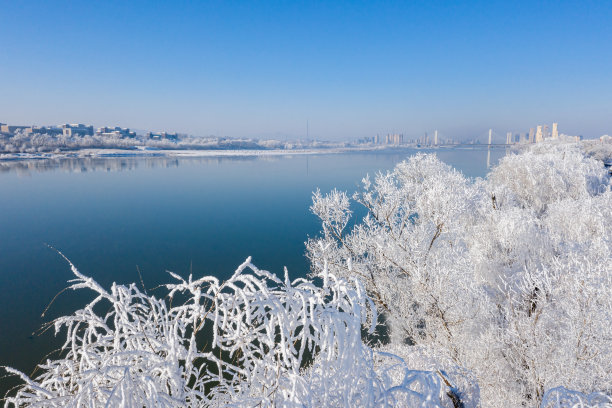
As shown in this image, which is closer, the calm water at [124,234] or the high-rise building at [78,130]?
the calm water at [124,234]

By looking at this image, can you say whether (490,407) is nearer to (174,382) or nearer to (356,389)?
(356,389)

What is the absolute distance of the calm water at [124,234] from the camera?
1279 cm

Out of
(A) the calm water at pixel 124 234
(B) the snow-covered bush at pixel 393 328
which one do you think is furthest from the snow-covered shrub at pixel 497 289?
(A) the calm water at pixel 124 234

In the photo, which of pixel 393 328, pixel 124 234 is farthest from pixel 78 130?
pixel 393 328

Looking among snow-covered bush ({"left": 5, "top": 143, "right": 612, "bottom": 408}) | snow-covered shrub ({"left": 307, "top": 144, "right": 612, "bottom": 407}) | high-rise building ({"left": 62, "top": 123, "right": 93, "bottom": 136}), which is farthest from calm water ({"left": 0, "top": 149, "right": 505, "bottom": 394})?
high-rise building ({"left": 62, "top": 123, "right": 93, "bottom": 136})

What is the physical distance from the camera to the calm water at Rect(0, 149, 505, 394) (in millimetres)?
12789

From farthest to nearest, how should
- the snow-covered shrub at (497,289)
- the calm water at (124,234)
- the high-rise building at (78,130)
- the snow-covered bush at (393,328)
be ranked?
the high-rise building at (78,130), the calm water at (124,234), the snow-covered shrub at (497,289), the snow-covered bush at (393,328)

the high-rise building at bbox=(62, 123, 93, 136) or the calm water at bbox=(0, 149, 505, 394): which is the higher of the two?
the high-rise building at bbox=(62, 123, 93, 136)

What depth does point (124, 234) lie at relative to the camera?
65.5 feet

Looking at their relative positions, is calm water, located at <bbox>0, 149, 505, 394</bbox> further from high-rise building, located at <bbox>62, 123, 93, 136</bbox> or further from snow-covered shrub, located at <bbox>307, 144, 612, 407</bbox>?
high-rise building, located at <bbox>62, 123, 93, 136</bbox>

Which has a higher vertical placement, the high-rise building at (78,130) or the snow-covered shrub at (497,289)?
the high-rise building at (78,130)

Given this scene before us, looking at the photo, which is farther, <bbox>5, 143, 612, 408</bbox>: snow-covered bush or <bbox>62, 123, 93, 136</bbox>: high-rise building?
<bbox>62, 123, 93, 136</bbox>: high-rise building

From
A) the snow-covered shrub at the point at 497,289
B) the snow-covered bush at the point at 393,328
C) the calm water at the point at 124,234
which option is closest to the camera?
the snow-covered bush at the point at 393,328

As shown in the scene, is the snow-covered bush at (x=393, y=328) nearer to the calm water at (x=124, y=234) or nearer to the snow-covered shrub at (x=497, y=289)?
the snow-covered shrub at (x=497, y=289)
